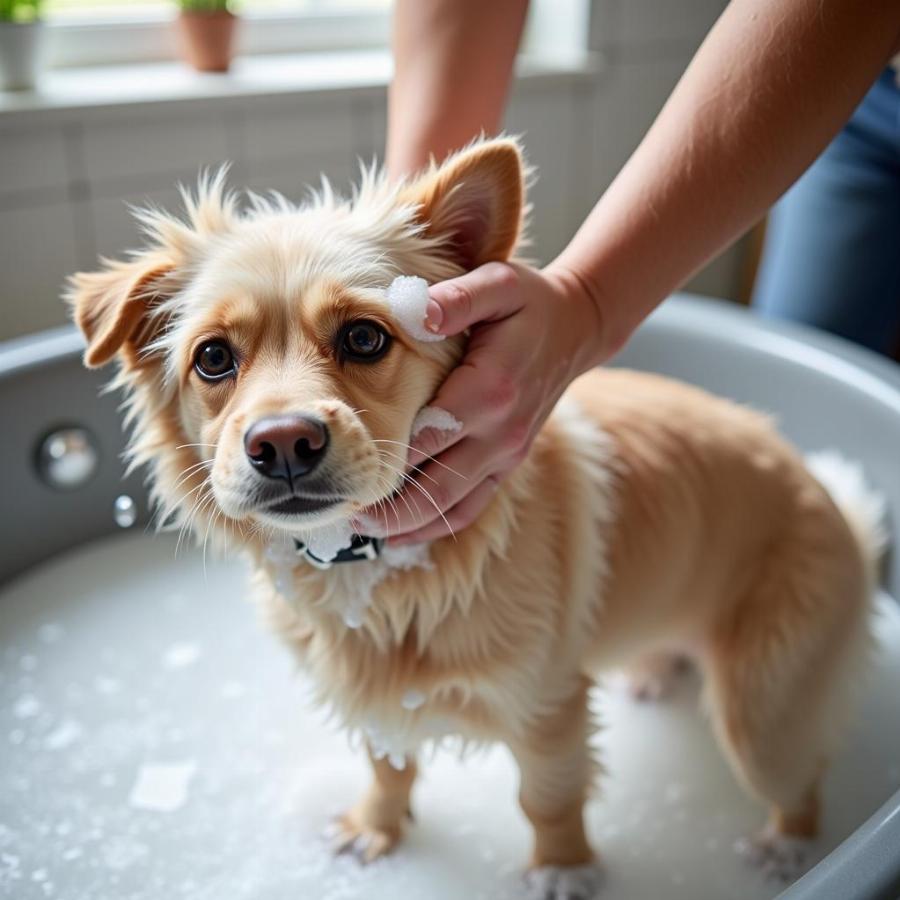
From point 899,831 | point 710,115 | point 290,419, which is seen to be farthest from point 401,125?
point 899,831

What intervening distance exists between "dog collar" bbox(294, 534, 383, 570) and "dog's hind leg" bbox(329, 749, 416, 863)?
0.36 meters

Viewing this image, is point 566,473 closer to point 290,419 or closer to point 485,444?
point 485,444

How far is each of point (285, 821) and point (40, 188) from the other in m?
1.20

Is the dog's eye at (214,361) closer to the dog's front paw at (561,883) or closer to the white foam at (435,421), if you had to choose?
the white foam at (435,421)

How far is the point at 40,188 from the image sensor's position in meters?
1.86

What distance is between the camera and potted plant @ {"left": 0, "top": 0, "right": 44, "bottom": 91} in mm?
1839

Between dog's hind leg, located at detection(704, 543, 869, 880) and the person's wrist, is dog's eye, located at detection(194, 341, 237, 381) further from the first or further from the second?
dog's hind leg, located at detection(704, 543, 869, 880)

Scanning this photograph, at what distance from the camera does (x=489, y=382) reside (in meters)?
0.88

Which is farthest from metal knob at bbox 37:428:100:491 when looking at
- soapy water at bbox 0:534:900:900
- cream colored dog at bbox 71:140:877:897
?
cream colored dog at bbox 71:140:877:897

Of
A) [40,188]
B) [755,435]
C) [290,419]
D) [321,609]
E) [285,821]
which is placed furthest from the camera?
[40,188]

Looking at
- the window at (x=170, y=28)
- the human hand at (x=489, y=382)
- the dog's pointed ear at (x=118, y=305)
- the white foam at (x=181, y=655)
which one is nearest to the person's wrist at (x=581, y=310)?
the human hand at (x=489, y=382)

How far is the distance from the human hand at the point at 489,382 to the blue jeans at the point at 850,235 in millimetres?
799

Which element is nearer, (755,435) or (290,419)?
(290,419)

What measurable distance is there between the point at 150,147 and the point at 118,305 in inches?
44.8
